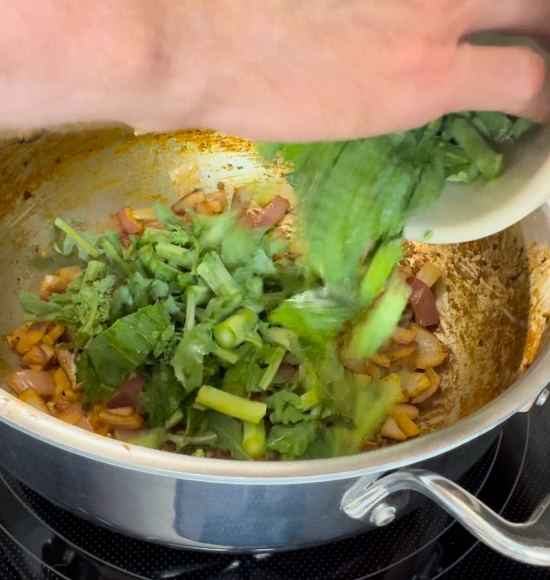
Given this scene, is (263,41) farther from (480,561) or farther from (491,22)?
(480,561)

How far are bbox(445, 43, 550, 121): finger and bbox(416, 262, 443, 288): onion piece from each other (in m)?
0.71

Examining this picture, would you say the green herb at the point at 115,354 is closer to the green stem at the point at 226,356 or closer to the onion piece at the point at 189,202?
the green stem at the point at 226,356

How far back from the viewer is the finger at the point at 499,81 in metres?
0.65

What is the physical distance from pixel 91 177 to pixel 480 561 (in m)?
1.21

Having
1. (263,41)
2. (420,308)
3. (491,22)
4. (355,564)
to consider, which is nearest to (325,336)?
(420,308)

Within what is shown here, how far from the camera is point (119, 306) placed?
1.35 m

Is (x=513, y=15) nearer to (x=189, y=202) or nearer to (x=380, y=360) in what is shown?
(x=380, y=360)

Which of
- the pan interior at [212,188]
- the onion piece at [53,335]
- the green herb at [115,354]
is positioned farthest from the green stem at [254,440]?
the onion piece at [53,335]

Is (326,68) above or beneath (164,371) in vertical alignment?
Result: above

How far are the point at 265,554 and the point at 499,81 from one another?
2.55 feet

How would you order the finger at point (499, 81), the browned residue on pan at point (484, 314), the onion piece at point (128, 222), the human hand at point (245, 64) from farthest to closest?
the onion piece at point (128, 222) < the browned residue on pan at point (484, 314) < the finger at point (499, 81) < the human hand at point (245, 64)

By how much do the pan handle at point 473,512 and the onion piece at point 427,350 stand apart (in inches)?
22.6

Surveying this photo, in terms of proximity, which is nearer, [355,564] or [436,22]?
[436,22]

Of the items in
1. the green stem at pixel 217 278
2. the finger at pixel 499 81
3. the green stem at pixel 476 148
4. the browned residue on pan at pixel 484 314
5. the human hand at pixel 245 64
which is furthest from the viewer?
the green stem at pixel 217 278
